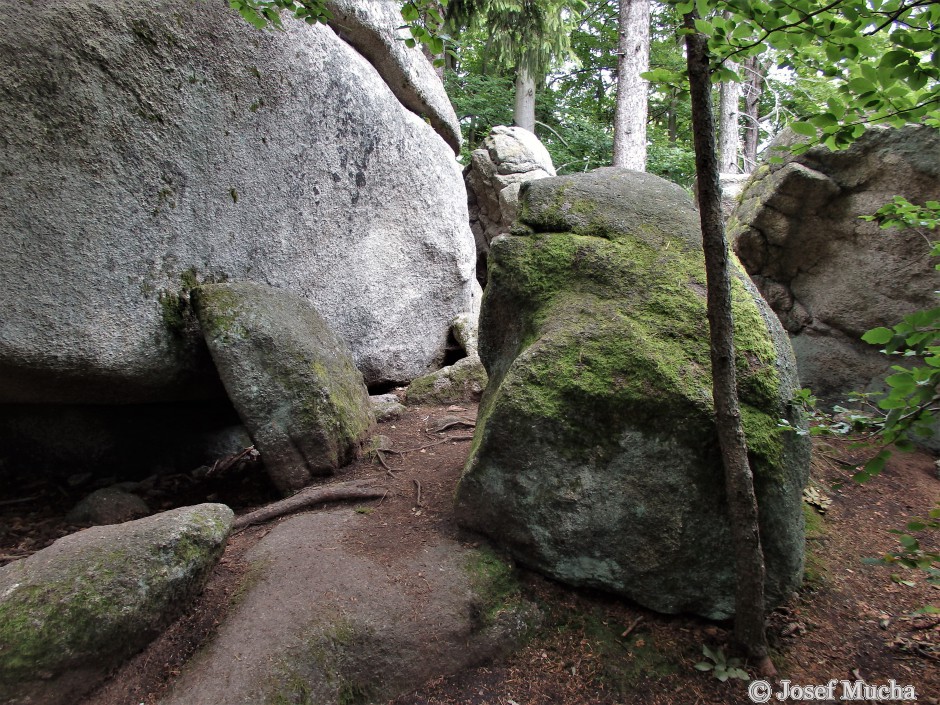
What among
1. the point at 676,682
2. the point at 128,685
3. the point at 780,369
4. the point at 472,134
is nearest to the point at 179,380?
the point at 128,685

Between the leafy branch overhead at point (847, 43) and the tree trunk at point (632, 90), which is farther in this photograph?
the tree trunk at point (632, 90)

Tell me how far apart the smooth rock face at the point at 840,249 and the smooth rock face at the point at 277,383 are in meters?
5.25

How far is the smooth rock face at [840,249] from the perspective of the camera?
5973mm

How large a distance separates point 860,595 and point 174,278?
512 centimetres

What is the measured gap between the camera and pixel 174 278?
4.47 meters

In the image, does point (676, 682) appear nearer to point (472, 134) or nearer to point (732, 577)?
point (732, 577)

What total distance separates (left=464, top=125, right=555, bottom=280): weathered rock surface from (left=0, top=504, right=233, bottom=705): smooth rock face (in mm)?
9356

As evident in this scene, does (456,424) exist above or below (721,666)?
above

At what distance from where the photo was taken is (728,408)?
2.85m

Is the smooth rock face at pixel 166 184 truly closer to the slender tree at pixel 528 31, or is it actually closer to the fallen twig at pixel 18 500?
the fallen twig at pixel 18 500

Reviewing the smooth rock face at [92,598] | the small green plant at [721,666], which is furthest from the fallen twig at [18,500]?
the small green plant at [721,666]

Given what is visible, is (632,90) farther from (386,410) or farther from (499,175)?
(386,410)

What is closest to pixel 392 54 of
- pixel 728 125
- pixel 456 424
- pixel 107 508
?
pixel 456 424

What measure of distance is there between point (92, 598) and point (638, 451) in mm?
2742
